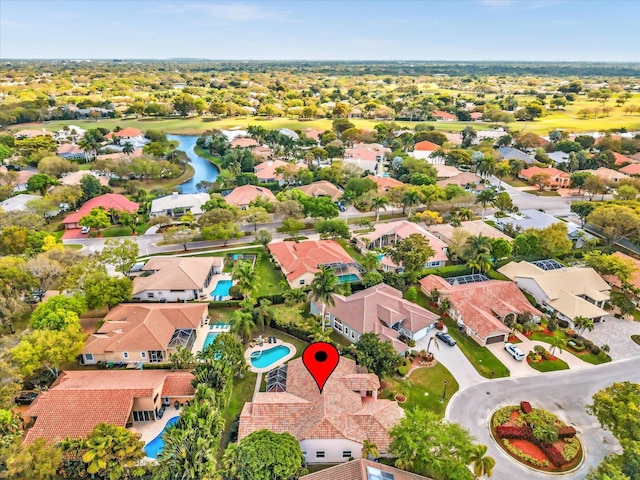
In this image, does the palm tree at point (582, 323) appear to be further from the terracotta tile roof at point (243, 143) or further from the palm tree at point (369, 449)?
the terracotta tile roof at point (243, 143)

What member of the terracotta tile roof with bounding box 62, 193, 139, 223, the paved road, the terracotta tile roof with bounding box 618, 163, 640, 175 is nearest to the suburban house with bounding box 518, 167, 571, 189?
the terracotta tile roof with bounding box 618, 163, 640, 175

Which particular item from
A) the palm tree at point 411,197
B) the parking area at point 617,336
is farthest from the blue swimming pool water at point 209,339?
the palm tree at point 411,197

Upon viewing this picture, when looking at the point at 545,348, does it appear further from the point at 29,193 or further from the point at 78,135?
the point at 78,135

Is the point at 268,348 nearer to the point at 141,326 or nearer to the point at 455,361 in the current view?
the point at 141,326

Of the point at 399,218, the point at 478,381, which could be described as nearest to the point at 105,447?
the point at 478,381

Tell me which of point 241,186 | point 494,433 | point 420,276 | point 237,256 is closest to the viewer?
point 494,433

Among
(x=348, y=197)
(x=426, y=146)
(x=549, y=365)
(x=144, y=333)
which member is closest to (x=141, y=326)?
(x=144, y=333)

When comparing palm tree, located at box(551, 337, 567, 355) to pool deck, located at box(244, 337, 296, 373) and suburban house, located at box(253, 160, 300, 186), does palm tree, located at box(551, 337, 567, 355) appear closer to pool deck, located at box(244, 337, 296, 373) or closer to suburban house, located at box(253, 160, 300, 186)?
pool deck, located at box(244, 337, 296, 373)
